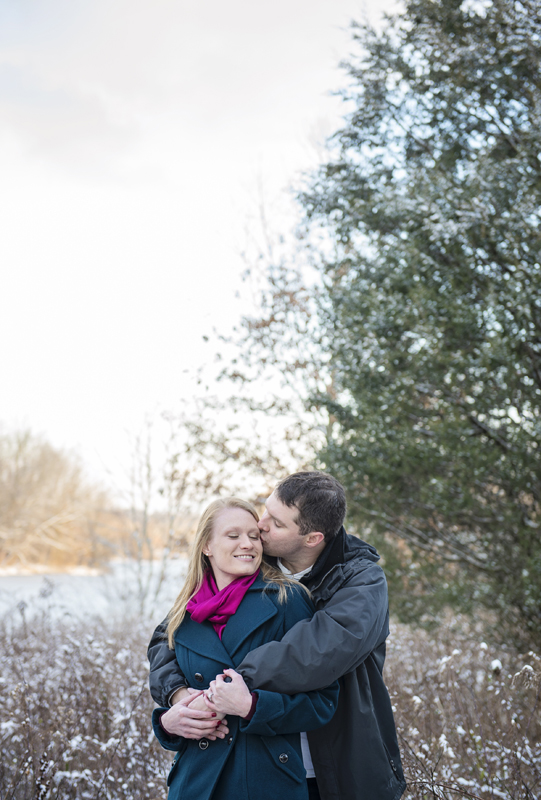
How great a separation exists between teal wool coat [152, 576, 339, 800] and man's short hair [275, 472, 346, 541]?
0.85 ft

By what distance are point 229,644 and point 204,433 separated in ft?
24.4

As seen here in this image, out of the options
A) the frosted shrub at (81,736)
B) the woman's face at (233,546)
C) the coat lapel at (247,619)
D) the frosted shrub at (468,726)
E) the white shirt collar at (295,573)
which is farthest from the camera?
the frosted shrub at (81,736)

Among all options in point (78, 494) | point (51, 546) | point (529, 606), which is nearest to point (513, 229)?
point (529, 606)

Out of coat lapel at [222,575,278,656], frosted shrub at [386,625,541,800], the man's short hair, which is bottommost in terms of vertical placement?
frosted shrub at [386,625,541,800]

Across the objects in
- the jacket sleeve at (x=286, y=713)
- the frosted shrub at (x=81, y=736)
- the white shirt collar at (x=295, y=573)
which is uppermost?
the white shirt collar at (x=295, y=573)

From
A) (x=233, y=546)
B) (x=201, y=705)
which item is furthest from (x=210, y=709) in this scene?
(x=233, y=546)

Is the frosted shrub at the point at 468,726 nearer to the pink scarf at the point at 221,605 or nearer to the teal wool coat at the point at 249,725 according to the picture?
the teal wool coat at the point at 249,725

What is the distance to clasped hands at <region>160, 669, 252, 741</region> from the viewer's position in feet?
5.41

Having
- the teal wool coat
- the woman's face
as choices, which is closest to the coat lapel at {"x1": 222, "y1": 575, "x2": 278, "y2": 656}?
the teal wool coat

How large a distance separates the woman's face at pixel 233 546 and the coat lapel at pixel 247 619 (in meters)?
0.11

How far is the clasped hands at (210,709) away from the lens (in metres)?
1.65

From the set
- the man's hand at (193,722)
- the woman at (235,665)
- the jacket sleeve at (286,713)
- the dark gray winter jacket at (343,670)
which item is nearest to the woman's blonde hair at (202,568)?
the woman at (235,665)

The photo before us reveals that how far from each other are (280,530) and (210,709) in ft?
2.04

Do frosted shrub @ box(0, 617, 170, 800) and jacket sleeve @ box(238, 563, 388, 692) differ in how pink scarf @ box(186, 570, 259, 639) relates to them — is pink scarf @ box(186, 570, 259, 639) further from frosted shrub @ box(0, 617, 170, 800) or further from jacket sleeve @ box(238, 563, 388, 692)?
frosted shrub @ box(0, 617, 170, 800)
